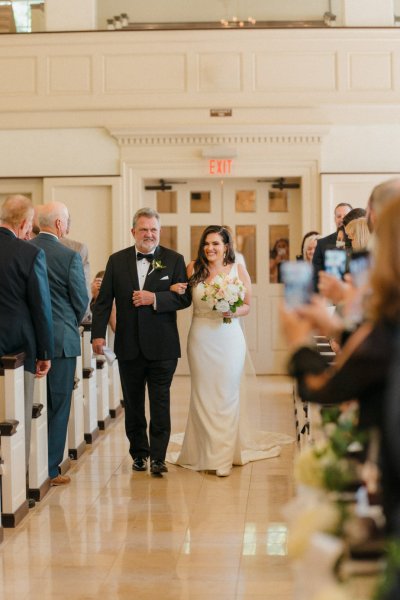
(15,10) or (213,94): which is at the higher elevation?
(15,10)

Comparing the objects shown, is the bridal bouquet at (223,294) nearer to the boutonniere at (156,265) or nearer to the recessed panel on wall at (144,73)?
the boutonniere at (156,265)

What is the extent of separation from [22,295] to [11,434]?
87cm

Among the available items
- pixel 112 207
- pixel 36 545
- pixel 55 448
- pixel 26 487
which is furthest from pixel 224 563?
pixel 112 207

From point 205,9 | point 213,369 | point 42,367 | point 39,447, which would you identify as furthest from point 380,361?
point 205,9

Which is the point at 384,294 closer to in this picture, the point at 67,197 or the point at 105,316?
the point at 105,316

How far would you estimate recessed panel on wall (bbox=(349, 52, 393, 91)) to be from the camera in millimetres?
12055

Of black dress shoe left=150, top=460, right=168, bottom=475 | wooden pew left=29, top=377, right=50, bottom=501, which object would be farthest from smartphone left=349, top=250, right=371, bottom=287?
black dress shoe left=150, top=460, right=168, bottom=475

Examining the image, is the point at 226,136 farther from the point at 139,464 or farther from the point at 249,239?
the point at 139,464

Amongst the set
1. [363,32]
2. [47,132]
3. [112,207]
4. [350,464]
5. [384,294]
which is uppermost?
[363,32]

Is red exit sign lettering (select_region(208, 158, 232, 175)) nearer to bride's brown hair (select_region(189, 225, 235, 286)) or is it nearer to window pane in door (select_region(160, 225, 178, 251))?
window pane in door (select_region(160, 225, 178, 251))

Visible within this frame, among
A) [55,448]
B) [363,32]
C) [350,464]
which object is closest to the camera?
[350,464]

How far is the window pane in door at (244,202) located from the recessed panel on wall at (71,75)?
2.41 meters

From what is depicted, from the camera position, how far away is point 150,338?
22.8 feet

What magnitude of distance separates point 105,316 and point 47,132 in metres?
5.90
